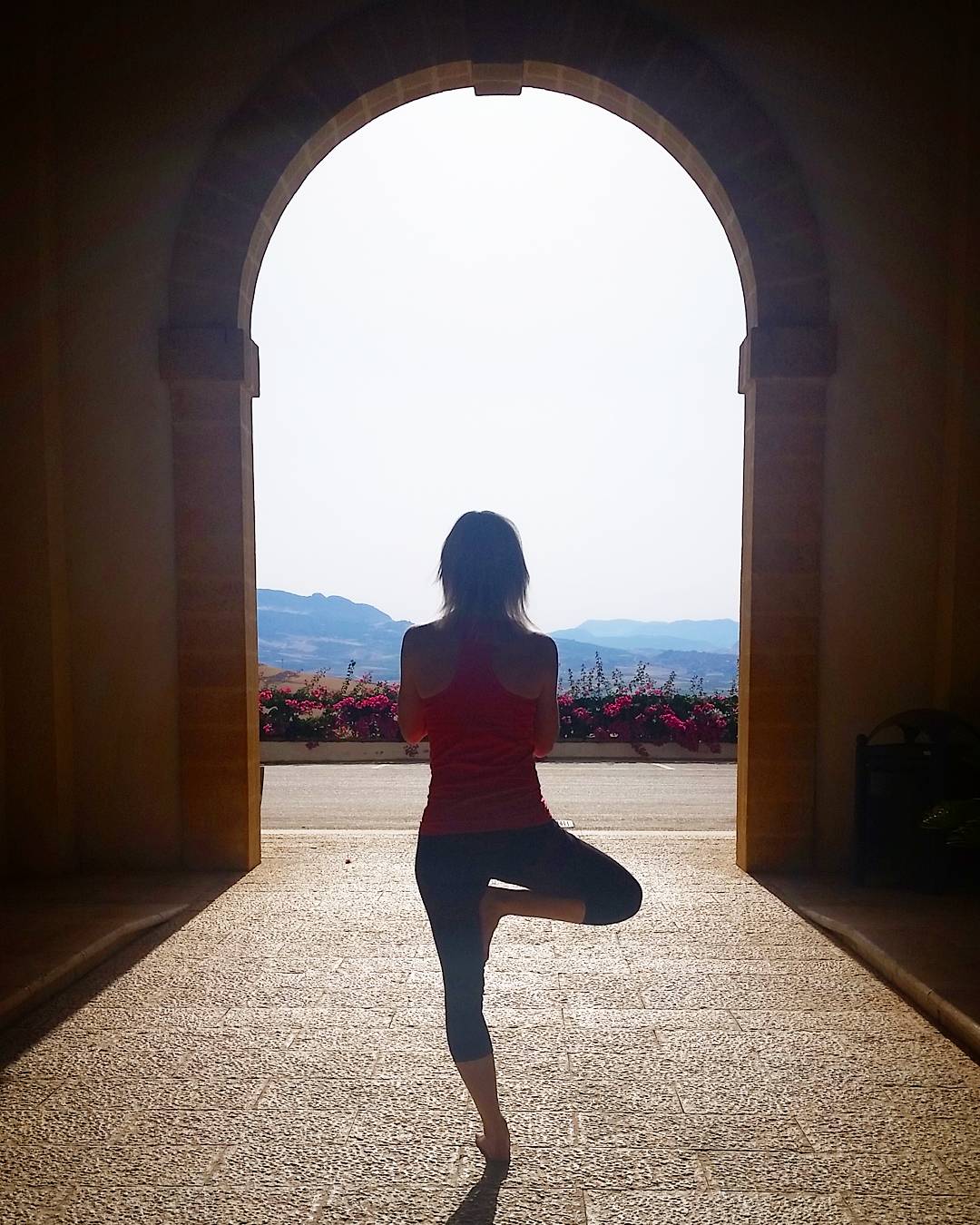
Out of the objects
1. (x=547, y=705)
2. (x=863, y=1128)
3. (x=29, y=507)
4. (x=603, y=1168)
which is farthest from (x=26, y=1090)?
(x=29, y=507)

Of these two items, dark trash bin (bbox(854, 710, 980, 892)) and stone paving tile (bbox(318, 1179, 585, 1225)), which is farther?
dark trash bin (bbox(854, 710, 980, 892))

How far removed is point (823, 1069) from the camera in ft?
11.4

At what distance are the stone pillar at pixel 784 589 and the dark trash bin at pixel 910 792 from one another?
0.40 metres

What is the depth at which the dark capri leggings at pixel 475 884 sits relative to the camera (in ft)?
8.92

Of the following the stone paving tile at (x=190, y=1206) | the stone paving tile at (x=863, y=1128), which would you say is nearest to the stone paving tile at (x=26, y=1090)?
the stone paving tile at (x=190, y=1206)

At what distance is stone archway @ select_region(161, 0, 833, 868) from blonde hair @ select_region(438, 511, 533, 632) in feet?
12.7

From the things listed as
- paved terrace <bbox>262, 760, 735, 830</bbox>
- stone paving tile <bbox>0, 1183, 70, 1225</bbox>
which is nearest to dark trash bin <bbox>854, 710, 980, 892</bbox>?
paved terrace <bbox>262, 760, 735, 830</bbox>

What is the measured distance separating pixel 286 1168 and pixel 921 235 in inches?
249

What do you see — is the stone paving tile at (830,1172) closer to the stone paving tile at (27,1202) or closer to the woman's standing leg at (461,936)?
the woman's standing leg at (461,936)

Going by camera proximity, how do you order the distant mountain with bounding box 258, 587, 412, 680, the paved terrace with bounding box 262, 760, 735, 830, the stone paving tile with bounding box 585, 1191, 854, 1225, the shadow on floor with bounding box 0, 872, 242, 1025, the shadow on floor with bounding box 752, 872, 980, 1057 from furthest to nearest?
the distant mountain with bounding box 258, 587, 412, 680 → the paved terrace with bounding box 262, 760, 735, 830 → the shadow on floor with bounding box 0, 872, 242, 1025 → the shadow on floor with bounding box 752, 872, 980, 1057 → the stone paving tile with bounding box 585, 1191, 854, 1225

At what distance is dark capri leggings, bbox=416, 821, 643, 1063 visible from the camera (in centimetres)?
272

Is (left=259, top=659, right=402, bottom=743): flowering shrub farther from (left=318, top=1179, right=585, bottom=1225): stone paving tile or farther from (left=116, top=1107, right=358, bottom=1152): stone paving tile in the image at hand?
(left=318, top=1179, right=585, bottom=1225): stone paving tile

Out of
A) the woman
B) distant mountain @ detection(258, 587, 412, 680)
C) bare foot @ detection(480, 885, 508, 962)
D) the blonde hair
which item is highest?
the blonde hair

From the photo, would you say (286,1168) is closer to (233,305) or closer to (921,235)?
(233,305)
